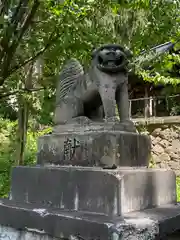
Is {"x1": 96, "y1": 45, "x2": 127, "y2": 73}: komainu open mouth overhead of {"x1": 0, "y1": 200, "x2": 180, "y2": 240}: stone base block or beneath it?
overhead

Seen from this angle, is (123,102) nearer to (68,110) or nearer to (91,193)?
(68,110)

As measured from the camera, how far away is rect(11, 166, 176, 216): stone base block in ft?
7.86

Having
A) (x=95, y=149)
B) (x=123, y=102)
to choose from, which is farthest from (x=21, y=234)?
(x=123, y=102)

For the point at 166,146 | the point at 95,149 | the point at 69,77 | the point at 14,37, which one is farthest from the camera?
the point at 166,146

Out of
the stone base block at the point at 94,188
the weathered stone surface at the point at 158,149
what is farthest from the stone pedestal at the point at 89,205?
the weathered stone surface at the point at 158,149

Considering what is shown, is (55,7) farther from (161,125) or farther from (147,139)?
(161,125)

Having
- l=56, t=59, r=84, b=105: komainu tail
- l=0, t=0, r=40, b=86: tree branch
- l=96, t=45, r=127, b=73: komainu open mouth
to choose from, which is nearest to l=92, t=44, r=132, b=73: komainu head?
l=96, t=45, r=127, b=73: komainu open mouth

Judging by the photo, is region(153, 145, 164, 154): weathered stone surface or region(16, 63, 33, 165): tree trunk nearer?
region(16, 63, 33, 165): tree trunk

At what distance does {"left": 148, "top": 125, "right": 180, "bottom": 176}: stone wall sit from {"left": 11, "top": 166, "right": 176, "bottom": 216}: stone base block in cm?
742

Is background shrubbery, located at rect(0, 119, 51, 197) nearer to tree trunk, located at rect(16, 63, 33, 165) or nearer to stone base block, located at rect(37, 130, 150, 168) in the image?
tree trunk, located at rect(16, 63, 33, 165)

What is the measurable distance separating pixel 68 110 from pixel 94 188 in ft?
3.22

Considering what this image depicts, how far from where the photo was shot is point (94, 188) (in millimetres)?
2486

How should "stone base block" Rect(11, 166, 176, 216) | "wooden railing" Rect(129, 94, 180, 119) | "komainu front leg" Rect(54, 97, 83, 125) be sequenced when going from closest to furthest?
"stone base block" Rect(11, 166, 176, 216), "komainu front leg" Rect(54, 97, 83, 125), "wooden railing" Rect(129, 94, 180, 119)

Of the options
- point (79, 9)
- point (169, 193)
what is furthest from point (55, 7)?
point (169, 193)
